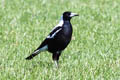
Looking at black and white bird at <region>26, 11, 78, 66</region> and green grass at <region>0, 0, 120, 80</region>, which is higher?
black and white bird at <region>26, 11, 78, 66</region>

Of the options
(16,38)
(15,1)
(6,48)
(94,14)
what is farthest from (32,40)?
(15,1)

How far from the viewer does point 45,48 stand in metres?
7.45

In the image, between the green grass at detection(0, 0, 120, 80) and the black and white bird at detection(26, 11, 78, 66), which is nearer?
the green grass at detection(0, 0, 120, 80)

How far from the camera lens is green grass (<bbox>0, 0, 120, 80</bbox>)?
6.71 m

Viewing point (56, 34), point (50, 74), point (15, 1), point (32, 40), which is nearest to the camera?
point (50, 74)

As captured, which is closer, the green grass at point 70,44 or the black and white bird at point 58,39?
the green grass at point 70,44

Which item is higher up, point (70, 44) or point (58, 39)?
point (58, 39)

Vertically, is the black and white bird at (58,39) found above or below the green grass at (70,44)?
above

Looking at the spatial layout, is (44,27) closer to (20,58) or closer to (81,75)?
(20,58)

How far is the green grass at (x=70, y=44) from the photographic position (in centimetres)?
671

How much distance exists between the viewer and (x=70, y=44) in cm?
905

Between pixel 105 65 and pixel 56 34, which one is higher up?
pixel 56 34

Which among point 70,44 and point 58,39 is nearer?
point 58,39

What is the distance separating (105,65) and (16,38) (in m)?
2.57
